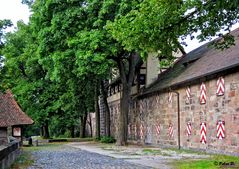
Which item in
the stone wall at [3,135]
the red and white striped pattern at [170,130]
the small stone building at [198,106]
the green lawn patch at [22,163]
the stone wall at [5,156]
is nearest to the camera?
the stone wall at [5,156]

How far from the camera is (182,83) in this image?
953 inches

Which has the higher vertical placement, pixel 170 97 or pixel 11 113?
pixel 170 97

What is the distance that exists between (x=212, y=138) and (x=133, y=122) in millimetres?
Answer: 15930

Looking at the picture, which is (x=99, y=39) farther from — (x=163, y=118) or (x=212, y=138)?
(x=212, y=138)

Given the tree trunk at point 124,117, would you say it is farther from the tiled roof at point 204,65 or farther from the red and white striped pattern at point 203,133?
the red and white striped pattern at point 203,133

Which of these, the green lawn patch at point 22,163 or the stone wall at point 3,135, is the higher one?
the stone wall at point 3,135

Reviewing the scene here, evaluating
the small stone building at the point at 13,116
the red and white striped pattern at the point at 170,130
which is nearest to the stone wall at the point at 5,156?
the red and white striped pattern at the point at 170,130

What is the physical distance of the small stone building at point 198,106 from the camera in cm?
1923

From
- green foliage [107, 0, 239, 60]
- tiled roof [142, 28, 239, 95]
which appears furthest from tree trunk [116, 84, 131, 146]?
green foliage [107, 0, 239, 60]

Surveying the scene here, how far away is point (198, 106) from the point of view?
22.7 meters

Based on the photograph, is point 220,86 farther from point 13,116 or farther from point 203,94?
point 13,116

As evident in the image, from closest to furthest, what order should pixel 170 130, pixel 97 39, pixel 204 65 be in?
pixel 204 65, pixel 97 39, pixel 170 130

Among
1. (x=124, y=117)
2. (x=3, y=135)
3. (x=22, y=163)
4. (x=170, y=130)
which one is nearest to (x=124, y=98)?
(x=124, y=117)

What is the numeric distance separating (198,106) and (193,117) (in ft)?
2.86
